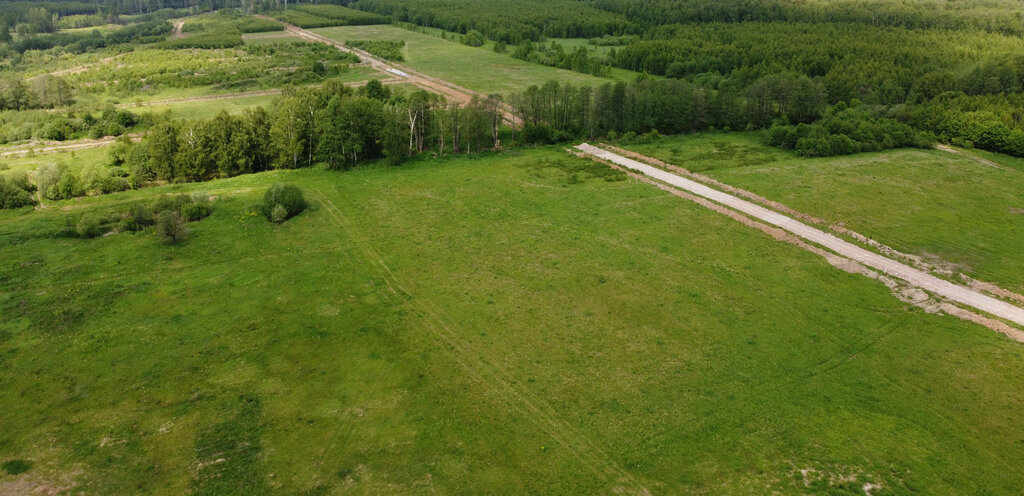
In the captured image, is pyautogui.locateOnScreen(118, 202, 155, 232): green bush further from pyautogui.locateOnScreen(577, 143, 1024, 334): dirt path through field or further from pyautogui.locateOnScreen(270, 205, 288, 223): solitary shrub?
pyautogui.locateOnScreen(577, 143, 1024, 334): dirt path through field

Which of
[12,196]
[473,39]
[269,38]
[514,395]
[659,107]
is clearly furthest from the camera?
[269,38]

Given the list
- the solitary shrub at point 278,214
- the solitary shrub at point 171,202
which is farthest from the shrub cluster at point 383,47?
the solitary shrub at point 278,214

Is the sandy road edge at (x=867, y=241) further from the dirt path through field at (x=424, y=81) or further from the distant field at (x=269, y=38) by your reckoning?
the distant field at (x=269, y=38)

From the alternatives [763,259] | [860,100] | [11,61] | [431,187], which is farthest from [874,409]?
[11,61]

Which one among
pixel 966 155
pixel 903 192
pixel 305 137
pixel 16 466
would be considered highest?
pixel 966 155

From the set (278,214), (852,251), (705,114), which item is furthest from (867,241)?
(278,214)

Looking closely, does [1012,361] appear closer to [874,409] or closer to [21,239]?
[874,409]

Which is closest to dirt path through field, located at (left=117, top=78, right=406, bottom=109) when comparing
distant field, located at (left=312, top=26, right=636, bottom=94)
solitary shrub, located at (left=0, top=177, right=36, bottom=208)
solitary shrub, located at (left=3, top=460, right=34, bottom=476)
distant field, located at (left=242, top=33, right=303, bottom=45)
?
distant field, located at (left=312, top=26, right=636, bottom=94)

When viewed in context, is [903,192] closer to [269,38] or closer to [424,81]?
[424,81]
